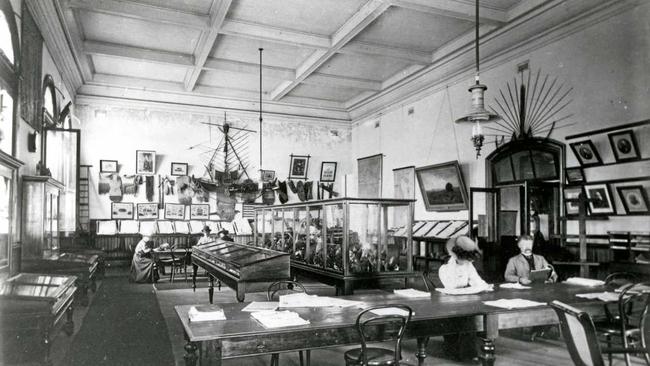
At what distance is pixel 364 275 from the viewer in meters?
6.29

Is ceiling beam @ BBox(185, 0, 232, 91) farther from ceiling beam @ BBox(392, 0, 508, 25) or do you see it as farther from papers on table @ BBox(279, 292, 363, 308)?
papers on table @ BBox(279, 292, 363, 308)

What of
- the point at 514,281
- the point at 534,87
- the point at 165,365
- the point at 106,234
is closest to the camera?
the point at 165,365

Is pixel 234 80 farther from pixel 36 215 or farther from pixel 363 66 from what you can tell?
pixel 36 215

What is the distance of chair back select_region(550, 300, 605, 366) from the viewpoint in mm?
2986

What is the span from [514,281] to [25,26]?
7.46 m

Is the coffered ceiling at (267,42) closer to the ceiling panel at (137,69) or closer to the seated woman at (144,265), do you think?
the ceiling panel at (137,69)

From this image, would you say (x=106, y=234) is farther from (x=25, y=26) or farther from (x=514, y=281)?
(x=514, y=281)

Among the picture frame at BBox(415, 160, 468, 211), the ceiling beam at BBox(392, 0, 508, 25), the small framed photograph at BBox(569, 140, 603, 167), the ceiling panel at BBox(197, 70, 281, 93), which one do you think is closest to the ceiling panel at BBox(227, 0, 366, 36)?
the ceiling beam at BBox(392, 0, 508, 25)

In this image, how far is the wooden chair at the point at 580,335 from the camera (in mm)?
2986

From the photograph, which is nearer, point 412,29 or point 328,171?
point 412,29

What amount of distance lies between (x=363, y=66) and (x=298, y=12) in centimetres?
337

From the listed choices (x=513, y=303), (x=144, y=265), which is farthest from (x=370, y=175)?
(x=513, y=303)

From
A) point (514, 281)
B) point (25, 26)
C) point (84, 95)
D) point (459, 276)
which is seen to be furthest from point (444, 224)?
point (84, 95)

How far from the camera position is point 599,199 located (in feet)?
24.0
